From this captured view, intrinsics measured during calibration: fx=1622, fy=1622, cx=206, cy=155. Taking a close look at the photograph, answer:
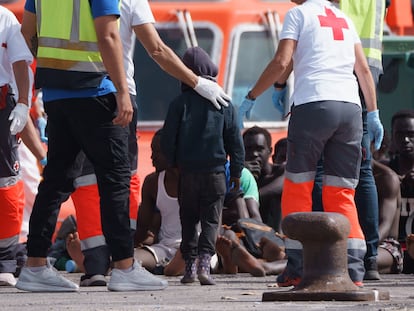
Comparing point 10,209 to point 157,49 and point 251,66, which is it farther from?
point 251,66

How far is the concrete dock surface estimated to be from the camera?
6.95 meters

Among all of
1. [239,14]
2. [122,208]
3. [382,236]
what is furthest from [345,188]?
[239,14]

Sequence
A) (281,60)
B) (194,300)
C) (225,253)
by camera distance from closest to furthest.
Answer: (194,300)
(281,60)
(225,253)

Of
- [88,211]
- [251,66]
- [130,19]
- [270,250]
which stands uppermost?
[130,19]

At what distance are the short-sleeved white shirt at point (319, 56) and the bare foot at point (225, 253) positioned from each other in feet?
7.75

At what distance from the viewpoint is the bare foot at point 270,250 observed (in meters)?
11.6

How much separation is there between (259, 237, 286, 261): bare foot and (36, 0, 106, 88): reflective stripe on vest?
3.43 meters

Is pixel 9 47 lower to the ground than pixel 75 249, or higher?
higher

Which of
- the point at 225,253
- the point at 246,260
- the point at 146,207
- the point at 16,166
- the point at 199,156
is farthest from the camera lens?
the point at 146,207

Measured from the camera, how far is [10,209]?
965 cm

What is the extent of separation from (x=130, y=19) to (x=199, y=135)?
1.13 m

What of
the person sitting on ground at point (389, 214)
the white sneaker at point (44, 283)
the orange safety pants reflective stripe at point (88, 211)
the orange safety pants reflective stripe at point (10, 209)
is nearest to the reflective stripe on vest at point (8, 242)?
the orange safety pants reflective stripe at point (10, 209)

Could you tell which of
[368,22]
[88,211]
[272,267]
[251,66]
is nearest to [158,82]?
[251,66]

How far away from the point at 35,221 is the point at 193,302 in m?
1.48
